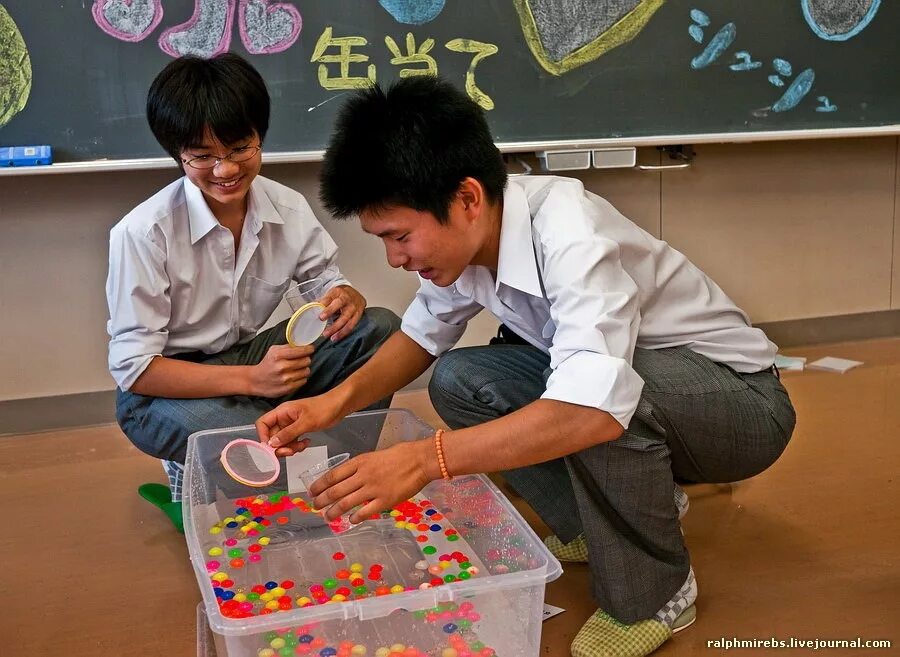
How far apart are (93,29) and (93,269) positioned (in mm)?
645

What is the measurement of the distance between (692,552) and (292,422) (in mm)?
839

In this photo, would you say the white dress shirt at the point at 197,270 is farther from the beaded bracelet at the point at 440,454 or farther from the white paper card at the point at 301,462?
the beaded bracelet at the point at 440,454

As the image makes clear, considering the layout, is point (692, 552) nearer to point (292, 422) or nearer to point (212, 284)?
point (292, 422)

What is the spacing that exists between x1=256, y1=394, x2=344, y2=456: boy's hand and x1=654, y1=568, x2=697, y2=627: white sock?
2.09 feet

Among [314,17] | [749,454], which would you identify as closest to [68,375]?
[314,17]

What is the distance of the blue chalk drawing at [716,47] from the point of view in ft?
9.30

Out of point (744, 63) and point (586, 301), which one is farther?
point (744, 63)

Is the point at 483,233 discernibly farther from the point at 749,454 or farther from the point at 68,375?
the point at 68,375

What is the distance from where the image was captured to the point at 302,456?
1.78 meters

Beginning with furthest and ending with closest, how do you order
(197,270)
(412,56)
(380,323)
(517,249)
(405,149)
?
(412,56)
(380,323)
(197,270)
(517,249)
(405,149)

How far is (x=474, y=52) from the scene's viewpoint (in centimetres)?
266

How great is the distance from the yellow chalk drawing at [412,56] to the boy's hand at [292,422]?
1.29 metres

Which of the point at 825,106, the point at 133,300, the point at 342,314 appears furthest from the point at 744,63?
the point at 133,300

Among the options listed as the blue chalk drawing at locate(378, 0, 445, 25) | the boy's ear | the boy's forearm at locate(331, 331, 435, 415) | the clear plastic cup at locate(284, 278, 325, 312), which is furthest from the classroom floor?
the blue chalk drawing at locate(378, 0, 445, 25)
